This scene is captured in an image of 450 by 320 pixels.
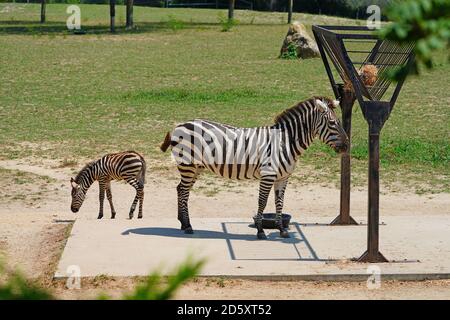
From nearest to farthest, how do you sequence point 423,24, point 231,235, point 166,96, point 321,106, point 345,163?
point 423,24
point 321,106
point 231,235
point 345,163
point 166,96

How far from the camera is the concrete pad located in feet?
25.6

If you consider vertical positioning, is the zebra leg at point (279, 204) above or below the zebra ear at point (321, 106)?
below

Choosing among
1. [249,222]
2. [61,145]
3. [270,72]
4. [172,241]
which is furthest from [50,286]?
[270,72]

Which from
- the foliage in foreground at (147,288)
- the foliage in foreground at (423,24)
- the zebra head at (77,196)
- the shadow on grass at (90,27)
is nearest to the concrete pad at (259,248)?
the zebra head at (77,196)

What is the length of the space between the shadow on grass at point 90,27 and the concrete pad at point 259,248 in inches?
1071

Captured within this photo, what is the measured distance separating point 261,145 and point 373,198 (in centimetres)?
143

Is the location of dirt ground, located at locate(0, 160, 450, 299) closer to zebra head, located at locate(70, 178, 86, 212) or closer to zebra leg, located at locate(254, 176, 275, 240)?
zebra head, located at locate(70, 178, 86, 212)

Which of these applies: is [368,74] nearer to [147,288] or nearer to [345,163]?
[345,163]

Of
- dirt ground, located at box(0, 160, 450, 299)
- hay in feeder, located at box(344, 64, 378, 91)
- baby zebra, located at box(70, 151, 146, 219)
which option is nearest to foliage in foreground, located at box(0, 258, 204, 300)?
dirt ground, located at box(0, 160, 450, 299)

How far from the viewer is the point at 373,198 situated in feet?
26.4

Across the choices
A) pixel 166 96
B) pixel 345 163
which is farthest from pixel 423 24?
pixel 166 96

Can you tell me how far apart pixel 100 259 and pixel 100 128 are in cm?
841

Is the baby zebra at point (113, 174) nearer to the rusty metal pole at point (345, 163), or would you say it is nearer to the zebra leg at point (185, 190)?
the zebra leg at point (185, 190)

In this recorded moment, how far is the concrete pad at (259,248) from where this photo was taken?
25.6ft
